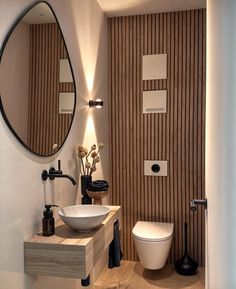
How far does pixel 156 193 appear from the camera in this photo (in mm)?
3363

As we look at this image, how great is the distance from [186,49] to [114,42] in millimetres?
811

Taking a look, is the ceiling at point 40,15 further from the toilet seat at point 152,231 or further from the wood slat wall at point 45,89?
the toilet seat at point 152,231

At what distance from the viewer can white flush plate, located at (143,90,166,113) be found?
332cm

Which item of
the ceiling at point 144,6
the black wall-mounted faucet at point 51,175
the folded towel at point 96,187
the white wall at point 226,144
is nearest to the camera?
the white wall at point 226,144

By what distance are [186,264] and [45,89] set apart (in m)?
2.29

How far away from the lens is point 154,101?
3.34 metres

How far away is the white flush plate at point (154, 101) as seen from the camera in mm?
3320

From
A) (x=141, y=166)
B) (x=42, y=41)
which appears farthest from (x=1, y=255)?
(x=141, y=166)

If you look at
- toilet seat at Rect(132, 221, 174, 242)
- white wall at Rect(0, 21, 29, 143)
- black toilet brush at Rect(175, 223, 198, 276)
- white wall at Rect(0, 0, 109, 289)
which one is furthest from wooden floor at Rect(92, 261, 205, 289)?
white wall at Rect(0, 21, 29, 143)

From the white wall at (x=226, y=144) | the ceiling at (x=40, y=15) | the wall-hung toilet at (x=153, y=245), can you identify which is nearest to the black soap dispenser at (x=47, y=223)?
the white wall at (x=226, y=144)

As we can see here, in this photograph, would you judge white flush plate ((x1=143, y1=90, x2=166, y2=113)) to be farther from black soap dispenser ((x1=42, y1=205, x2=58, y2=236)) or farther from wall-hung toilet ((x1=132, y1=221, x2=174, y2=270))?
black soap dispenser ((x1=42, y1=205, x2=58, y2=236))

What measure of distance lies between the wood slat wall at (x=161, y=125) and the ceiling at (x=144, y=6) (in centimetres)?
8

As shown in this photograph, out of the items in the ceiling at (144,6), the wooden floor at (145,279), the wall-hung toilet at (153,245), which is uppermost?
the ceiling at (144,6)

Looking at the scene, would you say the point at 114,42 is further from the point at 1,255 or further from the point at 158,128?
the point at 1,255
